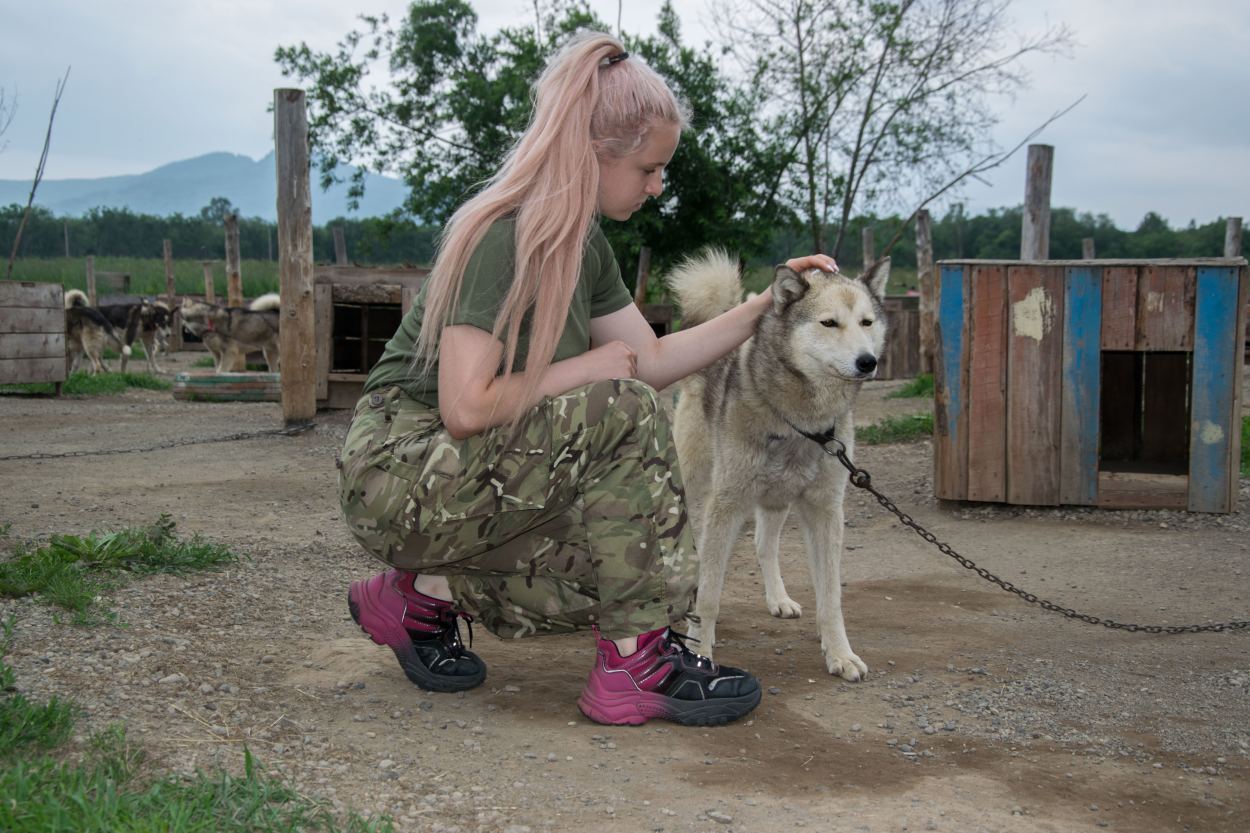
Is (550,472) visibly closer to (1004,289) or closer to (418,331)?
(418,331)

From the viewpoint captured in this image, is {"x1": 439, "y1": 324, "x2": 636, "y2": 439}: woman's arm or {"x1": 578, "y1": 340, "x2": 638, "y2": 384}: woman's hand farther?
{"x1": 578, "y1": 340, "x2": 638, "y2": 384}: woman's hand

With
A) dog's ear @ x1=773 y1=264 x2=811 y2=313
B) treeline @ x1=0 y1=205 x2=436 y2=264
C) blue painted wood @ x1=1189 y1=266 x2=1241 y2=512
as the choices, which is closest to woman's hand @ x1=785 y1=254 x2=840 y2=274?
dog's ear @ x1=773 y1=264 x2=811 y2=313

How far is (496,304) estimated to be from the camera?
8.41 feet

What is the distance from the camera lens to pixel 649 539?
2697mm

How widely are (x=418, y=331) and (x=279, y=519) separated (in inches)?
117

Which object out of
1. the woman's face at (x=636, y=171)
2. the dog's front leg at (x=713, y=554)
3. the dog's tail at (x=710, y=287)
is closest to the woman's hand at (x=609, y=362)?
the woman's face at (x=636, y=171)

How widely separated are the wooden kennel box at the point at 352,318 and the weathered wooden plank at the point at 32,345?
12.6 ft

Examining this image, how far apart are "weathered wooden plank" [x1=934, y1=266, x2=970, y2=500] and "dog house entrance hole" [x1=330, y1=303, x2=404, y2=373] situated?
20.7 ft

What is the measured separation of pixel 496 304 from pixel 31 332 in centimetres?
1148

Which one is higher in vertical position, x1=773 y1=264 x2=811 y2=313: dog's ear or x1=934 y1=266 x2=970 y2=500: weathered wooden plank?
x1=773 y1=264 x2=811 y2=313: dog's ear

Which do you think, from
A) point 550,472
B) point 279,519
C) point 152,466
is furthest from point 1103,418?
point 152,466

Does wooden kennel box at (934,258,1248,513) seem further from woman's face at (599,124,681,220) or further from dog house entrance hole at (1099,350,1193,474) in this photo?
woman's face at (599,124,681,220)

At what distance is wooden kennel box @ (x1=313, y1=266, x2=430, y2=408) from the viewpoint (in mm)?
9672

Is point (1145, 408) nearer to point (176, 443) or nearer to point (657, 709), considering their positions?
point (657, 709)
